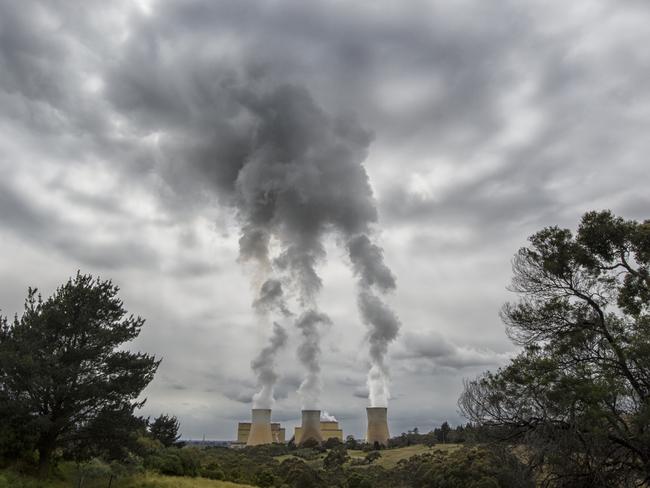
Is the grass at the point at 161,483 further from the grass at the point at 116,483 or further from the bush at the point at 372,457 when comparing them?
the bush at the point at 372,457

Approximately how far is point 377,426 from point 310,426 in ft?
39.5

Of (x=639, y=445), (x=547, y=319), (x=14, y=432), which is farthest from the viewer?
(x=14, y=432)

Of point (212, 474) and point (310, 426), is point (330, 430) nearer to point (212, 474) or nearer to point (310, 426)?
point (310, 426)

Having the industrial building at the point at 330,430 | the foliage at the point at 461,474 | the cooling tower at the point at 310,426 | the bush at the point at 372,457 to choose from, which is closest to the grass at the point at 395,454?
the bush at the point at 372,457

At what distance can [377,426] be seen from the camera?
63219 millimetres

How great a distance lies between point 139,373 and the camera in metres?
22.4

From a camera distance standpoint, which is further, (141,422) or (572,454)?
(141,422)

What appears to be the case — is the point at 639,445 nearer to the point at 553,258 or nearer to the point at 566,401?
the point at 566,401

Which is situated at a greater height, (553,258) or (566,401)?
(553,258)

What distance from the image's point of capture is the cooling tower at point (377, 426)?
206 feet

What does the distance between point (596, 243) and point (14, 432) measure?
22781 millimetres

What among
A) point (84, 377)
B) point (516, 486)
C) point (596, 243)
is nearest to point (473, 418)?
point (516, 486)

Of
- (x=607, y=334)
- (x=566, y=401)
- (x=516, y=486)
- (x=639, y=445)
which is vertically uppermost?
(x=607, y=334)

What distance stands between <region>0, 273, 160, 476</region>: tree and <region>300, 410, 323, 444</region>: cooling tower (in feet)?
169
